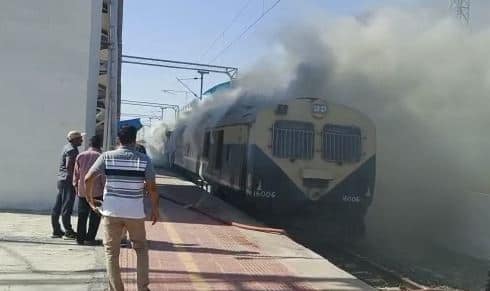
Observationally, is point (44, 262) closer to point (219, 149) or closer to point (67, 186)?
point (67, 186)

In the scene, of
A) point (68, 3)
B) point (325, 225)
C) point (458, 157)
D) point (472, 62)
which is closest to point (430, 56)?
point (472, 62)

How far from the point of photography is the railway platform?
264 inches

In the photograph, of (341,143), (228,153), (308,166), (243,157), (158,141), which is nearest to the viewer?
(308,166)

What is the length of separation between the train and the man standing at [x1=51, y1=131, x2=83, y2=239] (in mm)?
4565

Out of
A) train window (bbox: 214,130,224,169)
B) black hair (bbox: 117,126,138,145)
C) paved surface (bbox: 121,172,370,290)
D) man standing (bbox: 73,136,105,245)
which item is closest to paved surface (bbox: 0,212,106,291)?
man standing (bbox: 73,136,105,245)

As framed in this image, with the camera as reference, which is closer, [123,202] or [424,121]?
[123,202]

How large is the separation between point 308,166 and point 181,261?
5372 mm

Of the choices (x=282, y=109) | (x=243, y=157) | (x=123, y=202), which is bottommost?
(x=123, y=202)

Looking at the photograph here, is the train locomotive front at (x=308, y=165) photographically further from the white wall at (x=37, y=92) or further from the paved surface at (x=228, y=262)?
the white wall at (x=37, y=92)

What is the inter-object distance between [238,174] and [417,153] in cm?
492

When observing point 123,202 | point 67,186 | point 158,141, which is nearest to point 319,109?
point 67,186

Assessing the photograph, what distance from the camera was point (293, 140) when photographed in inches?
508

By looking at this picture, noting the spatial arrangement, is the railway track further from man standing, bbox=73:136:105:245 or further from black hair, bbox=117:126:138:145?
black hair, bbox=117:126:138:145

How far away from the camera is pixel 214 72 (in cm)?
3975
